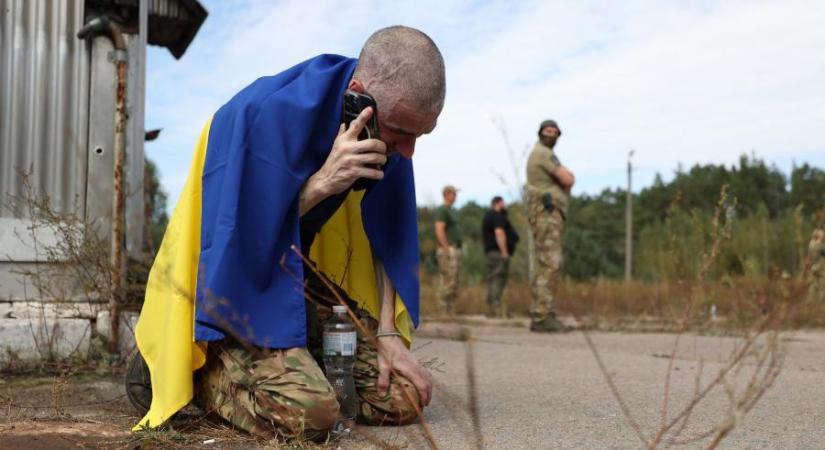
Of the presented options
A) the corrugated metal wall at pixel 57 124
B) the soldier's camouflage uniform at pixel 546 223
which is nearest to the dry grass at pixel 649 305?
the soldier's camouflage uniform at pixel 546 223

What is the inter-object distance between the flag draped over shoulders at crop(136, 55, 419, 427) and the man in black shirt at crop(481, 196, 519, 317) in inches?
336

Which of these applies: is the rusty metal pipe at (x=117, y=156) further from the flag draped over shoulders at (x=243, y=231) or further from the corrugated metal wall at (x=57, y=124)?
the flag draped over shoulders at (x=243, y=231)

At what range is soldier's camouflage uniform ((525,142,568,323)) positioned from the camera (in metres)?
8.00

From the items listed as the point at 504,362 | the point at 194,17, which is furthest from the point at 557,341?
the point at 194,17

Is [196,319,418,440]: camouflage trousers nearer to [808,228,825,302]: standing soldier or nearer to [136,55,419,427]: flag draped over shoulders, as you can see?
[136,55,419,427]: flag draped over shoulders

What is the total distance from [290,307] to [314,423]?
15.2 inches

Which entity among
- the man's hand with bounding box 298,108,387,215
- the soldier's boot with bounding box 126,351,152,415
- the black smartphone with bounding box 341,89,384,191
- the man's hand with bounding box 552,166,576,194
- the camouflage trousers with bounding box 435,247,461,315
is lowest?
the soldier's boot with bounding box 126,351,152,415

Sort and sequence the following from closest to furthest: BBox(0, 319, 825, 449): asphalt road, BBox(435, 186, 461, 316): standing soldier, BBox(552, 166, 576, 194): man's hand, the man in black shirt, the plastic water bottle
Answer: BBox(0, 319, 825, 449): asphalt road, the plastic water bottle, BBox(552, 166, 576, 194): man's hand, BBox(435, 186, 461, 316): standing soldier, the man in black shirt

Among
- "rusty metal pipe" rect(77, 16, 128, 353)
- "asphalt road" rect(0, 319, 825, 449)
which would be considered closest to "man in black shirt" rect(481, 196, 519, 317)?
"asphalt road" rect(0, 319, 825, 449)

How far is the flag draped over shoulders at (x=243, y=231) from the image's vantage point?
8.89ft

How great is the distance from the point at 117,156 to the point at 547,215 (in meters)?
4.54

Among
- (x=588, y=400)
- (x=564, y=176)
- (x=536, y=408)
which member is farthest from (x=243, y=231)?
(x=564, y=176)

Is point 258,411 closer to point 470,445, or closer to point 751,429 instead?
point 470,445

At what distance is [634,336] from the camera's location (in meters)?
7.88
